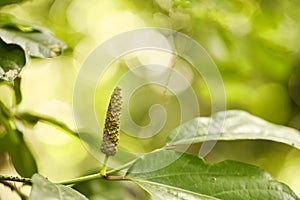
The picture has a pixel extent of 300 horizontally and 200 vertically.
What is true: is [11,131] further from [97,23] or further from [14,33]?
[97,23]

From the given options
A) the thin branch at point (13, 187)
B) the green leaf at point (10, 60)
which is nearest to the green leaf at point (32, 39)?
the green leaf at point (10, 60)

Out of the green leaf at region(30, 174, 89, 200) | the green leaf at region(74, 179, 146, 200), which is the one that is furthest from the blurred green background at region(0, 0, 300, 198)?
the green leaf at region(30, 174, 89, 200)

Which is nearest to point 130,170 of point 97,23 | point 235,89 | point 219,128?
point 219,128

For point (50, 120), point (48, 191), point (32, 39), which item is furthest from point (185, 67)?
point (48, 191)

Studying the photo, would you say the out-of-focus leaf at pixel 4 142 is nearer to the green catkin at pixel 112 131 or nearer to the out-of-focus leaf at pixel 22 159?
the out-of-focus leaf at pixel 22 159

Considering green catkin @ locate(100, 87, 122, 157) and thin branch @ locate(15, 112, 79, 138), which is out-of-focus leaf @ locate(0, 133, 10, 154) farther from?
green catkin @ locate(100, 87, 122, 157)

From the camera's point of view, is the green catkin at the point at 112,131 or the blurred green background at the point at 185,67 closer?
the green catkin at the point at 112,131
